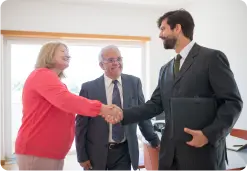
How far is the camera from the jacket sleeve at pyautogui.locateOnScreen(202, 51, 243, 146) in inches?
44.2

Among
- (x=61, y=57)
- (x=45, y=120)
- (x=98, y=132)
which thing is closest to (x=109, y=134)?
(x=98, y=132)

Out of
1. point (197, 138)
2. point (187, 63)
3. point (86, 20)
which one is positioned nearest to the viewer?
point (197, 138)

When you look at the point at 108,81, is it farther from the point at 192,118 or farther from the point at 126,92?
the point at 192,118

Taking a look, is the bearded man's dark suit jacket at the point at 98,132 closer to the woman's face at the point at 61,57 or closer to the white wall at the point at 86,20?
the woman's face at the point at 61,57

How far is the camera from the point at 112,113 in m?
1.61

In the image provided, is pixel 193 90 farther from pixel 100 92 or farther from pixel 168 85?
pixel 100 92

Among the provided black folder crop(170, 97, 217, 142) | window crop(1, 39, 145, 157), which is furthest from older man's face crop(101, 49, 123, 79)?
window crop(1, 39, 145, 157)

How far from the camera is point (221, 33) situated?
11.4 ft

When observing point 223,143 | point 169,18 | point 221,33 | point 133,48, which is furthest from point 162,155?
point 133,48

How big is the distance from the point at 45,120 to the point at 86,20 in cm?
289

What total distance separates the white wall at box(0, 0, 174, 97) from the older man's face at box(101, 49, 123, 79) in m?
2.30

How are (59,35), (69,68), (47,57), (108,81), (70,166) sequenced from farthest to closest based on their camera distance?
(69,68) → (59,35) → (70,166) → (108,81) → (47,57)

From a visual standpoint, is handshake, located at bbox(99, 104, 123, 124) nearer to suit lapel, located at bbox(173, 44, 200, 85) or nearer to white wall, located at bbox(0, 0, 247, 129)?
suit lapel, located at bbox(173, 44, 200, 85)

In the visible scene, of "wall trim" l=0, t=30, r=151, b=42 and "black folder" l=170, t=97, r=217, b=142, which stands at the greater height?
"wall trim" l=0, t=30, r=151, b=42
